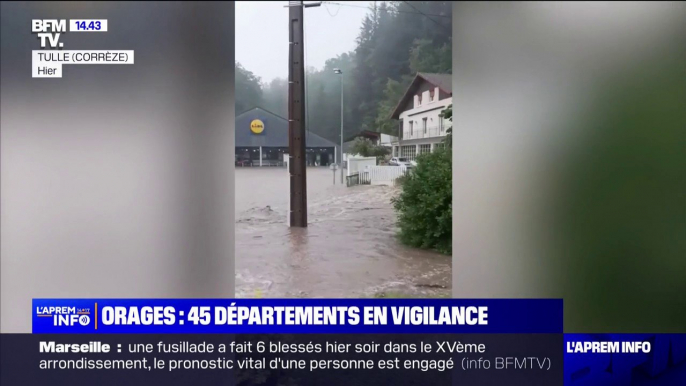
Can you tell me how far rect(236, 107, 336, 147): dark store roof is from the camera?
9.57ft

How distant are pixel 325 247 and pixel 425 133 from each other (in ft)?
3.36

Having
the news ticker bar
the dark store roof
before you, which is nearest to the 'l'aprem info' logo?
the dark store roof

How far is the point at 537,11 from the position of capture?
2680mm

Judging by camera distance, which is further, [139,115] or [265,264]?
[265,264]

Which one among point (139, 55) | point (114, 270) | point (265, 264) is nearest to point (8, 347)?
point (114, 270)

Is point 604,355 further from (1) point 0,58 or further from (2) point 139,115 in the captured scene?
(1) point 0,58

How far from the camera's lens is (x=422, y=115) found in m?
3.05

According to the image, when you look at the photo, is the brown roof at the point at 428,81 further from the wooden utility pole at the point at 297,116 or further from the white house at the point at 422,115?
the wooden utility pole at the point at 297,116

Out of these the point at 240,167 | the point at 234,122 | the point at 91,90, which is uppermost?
the point at 91,90

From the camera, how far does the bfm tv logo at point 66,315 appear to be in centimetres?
284

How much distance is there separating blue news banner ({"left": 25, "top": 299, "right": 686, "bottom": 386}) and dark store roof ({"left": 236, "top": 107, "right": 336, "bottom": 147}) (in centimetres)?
102

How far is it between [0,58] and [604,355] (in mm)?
4060

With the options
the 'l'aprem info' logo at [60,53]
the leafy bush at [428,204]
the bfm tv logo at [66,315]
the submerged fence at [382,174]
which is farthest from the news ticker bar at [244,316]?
the 'l'aprem info' logo at [60,53]

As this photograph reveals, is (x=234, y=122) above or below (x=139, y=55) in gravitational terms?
below
